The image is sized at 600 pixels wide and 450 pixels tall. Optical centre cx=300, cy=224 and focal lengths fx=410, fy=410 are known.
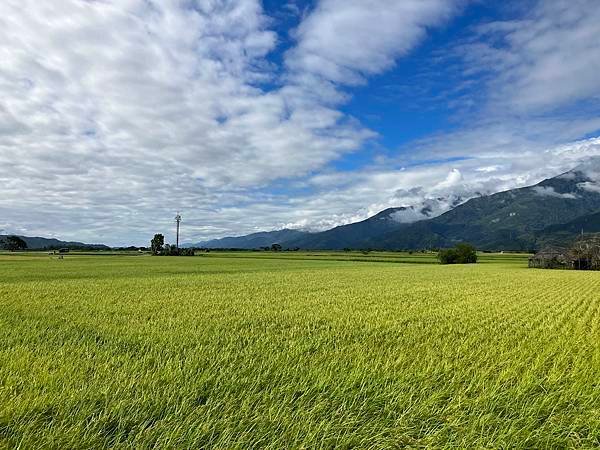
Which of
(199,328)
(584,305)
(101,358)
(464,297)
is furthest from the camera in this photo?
(464,297)

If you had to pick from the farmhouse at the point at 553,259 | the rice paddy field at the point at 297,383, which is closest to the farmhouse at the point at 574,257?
the farmhouse at the point at 553,259

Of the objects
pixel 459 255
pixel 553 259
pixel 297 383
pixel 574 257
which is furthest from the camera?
pixel 459 255

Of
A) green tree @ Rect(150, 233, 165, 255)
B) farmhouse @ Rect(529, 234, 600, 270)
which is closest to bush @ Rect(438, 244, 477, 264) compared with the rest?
farmhouse @ Rect(529, 234, 600, 270)

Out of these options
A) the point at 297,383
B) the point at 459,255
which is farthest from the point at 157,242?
the point at 297,383

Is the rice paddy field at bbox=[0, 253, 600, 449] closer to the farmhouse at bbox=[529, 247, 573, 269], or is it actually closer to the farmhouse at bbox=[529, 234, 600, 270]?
the farmhouse at bbox=[529, 234, 600, 270]

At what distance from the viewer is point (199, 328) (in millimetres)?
12141

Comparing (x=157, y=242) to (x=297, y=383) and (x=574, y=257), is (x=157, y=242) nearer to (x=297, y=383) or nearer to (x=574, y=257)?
(x=574, y=257)

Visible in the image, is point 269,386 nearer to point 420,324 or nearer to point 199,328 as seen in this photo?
point 199,328

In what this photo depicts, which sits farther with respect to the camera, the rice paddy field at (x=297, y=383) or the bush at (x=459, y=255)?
the bush at (x=459, y=255)

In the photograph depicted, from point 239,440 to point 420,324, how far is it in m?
9.50

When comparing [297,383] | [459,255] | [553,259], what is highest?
[459,255]

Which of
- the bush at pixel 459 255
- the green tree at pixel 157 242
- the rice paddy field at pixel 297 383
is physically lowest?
the rice paddy field at pixel 297 383

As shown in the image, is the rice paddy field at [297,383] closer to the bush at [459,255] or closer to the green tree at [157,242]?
the bush at [459,255]

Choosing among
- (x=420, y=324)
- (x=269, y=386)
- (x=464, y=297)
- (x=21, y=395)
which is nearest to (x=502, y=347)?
(x=420, y=324)
